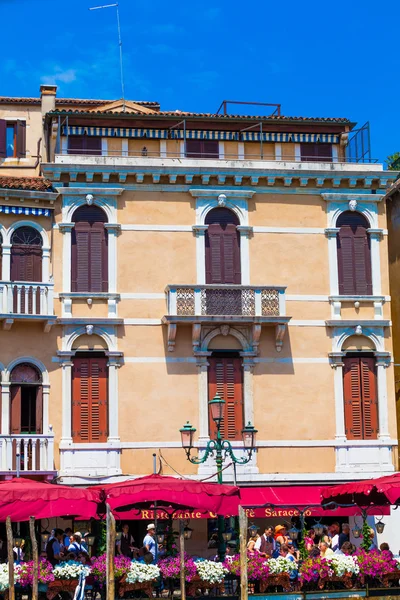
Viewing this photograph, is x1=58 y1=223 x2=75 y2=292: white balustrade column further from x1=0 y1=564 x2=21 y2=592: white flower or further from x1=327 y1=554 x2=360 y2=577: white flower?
x1=327 y1=554 x2=360 y2=577: white flower

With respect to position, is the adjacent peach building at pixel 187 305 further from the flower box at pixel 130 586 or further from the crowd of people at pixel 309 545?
the flower box at pixel 130 586

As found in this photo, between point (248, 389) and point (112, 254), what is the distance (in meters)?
5.08

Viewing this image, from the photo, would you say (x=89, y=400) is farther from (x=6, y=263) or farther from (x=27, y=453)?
(x=6, y=263)

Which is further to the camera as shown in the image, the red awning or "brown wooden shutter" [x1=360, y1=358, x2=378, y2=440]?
"brown wooden shutter" [x1=360, y1=358, x2=378, y2=440]

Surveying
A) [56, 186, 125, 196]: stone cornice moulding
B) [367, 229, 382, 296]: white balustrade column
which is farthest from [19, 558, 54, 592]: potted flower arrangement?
[367, 229, 382, 296]: white balustrade column

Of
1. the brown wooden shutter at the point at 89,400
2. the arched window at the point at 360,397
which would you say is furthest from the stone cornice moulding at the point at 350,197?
the brown wooden shutter at the point at 89,400

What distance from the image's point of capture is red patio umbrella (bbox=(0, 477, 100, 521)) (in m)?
21.3

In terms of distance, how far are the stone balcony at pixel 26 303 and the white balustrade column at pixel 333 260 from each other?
7.63m

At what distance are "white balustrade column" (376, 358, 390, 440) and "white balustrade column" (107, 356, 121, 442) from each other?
7052mm

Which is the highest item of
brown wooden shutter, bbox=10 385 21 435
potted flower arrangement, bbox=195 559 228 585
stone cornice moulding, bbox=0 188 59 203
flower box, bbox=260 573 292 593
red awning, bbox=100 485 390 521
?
stone cornice moulding, bbox=0 188 59 203

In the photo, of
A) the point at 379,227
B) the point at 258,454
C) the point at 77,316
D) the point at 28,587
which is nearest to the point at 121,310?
the point at 77,316

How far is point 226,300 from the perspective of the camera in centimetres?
3041

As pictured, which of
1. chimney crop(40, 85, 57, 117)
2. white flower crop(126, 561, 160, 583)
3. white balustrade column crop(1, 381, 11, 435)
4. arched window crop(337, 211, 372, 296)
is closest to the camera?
white flower crop(126, 561, 160, 583)

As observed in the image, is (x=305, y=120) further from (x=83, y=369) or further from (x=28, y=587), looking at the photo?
(x=28, y=587)
